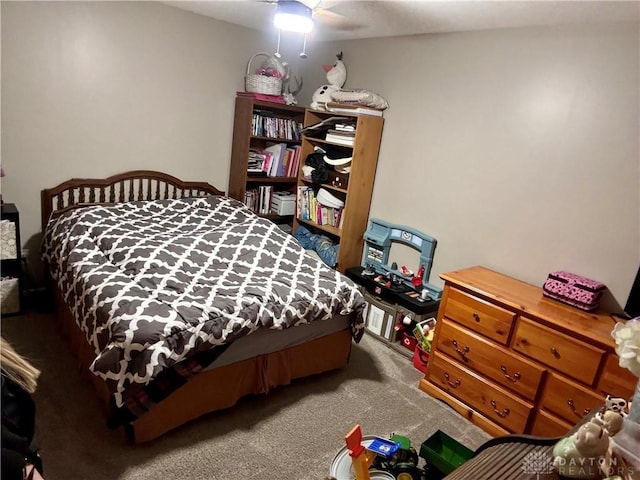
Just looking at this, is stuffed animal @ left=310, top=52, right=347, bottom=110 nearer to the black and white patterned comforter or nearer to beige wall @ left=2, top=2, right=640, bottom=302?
beige wall @ left=2, top=2, right=640, bottom=302

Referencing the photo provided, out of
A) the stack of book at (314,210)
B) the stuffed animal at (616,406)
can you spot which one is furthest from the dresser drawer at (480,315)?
the stack of book at (314,210)

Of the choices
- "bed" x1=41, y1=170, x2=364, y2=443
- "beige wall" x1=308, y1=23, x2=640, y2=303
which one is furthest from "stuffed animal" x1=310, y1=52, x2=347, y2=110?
"bed" x1=41, y1=170, x2=364, y2=443

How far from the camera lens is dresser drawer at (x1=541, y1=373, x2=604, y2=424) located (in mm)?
2002

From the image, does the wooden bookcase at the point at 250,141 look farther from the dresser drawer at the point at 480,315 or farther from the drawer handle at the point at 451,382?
the drawer handle at the point at 451,382

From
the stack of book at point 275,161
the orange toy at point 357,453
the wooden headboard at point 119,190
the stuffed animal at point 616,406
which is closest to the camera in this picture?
the stuffed animal at point 616,406

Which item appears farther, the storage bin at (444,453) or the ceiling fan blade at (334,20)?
the ceiling fan blade at (334,20)

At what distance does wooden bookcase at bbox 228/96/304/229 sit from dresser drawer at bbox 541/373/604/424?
2628mm

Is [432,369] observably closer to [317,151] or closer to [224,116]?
[317,151]

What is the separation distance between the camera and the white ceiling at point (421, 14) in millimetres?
2166

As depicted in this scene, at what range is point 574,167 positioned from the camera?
2428 millimetres

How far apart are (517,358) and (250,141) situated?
9.06 feet

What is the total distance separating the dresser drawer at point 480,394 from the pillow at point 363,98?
1.89 meters

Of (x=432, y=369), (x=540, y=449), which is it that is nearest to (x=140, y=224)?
(x=432, y=369)

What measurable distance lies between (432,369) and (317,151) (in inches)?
81.0
